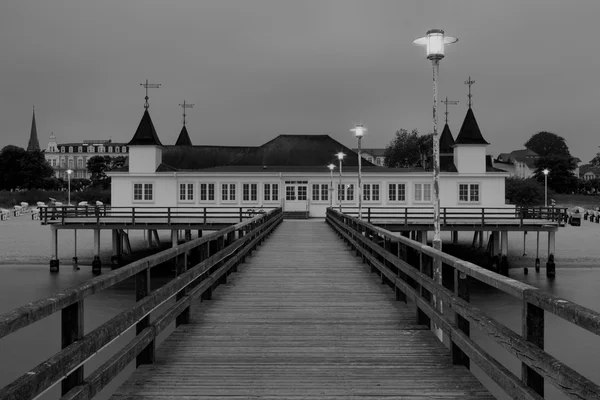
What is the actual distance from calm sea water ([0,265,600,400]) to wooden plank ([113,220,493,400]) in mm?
6187

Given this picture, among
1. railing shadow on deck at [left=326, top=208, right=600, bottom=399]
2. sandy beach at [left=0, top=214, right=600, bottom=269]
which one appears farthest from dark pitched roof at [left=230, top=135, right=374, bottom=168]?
railing shadow on deck at [left=326, top=208, right=600, bottom=399]

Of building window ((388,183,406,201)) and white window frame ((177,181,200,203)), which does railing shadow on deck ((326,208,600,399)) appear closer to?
building window ((388,183,406,201))

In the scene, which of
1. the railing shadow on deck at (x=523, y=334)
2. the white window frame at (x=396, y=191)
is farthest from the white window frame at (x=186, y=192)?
the railing shadow on deck at (x=523, y=334)

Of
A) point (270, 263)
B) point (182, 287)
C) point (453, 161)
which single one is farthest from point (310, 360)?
point (453, 161)

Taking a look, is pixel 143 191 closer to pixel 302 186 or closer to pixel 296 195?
pixel 296 195

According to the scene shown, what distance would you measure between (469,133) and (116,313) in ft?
106

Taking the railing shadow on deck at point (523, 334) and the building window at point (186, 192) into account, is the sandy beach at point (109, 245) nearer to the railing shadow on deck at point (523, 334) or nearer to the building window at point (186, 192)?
the building window at point (186, 192)

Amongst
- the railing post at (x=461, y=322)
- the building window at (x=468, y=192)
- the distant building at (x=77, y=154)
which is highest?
the distant building at (x=77, y=154)

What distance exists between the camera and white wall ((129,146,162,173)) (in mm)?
45062

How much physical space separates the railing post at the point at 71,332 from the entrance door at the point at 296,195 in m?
39.5

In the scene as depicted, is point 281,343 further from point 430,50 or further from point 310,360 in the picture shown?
point 430,50

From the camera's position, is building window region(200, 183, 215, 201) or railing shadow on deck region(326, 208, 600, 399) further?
building window region(200, 183, 215, 201)

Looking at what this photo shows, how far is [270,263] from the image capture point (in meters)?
14.4

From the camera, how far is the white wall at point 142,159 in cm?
4506
